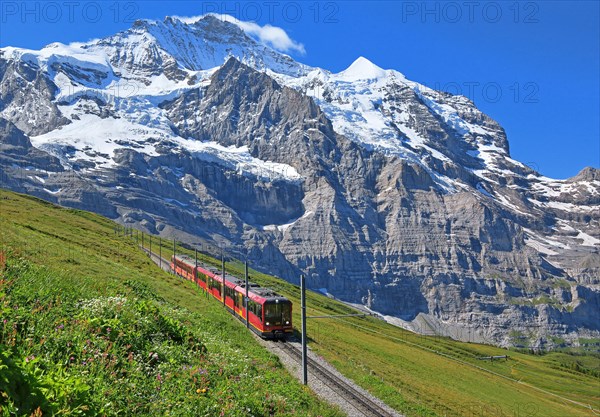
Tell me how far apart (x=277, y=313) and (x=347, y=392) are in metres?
17.5

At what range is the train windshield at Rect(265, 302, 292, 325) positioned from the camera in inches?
2018

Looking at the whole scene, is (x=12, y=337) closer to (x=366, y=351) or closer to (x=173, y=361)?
(x=173, y=361)

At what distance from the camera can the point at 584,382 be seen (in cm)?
17250

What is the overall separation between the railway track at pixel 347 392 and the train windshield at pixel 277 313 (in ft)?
23.2

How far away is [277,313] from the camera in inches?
2026

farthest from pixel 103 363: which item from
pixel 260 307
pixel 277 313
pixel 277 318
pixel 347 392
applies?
pixel 260 307

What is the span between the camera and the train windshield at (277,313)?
51250 mm

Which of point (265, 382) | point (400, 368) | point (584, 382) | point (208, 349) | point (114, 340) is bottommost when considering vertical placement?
point (584, 382)

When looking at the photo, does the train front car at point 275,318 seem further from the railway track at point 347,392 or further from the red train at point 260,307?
the railway track at point 347,392

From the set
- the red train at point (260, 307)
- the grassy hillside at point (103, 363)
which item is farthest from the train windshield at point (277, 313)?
the grassy hillside at point (103, 363)

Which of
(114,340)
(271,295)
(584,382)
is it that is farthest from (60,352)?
(584,382)

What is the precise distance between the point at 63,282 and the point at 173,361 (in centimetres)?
723

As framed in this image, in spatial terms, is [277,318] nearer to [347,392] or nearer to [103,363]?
[347,392]

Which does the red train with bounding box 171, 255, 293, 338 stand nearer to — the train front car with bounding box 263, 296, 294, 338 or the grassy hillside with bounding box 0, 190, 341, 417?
the train front car with bounding box 263, 296, 294, 338
